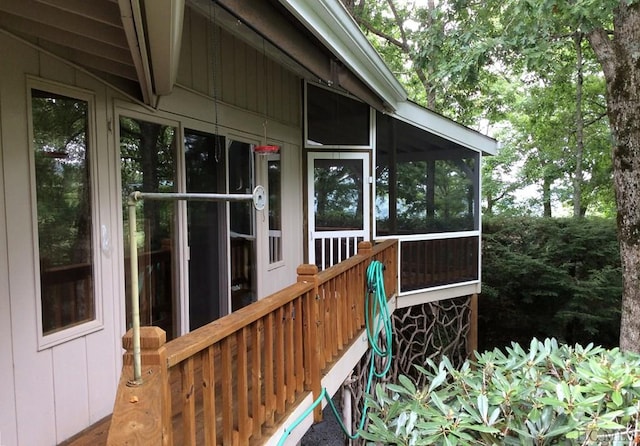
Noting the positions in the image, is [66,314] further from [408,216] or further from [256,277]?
[408,216]

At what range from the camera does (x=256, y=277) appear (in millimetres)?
4410

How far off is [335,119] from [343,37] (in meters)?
2.55

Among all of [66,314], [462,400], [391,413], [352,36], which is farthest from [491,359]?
[66,314]

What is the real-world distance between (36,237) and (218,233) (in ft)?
5.77

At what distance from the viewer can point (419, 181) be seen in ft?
17.8

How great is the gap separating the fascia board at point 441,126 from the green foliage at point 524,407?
3.47m

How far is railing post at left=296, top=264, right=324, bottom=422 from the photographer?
7.95ft

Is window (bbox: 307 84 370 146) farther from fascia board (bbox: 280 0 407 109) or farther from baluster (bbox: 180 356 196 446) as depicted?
baluster (bbox: 180 356 196 446)

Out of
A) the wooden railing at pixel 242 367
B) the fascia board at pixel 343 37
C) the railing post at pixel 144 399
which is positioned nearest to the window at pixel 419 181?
the fascia board at pixel 343 37

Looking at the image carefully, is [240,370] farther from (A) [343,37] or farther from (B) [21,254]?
(A) [343,37]

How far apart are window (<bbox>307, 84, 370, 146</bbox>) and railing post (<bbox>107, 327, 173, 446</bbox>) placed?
4362mm

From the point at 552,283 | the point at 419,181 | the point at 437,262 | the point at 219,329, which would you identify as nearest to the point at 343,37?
the point at 219,329

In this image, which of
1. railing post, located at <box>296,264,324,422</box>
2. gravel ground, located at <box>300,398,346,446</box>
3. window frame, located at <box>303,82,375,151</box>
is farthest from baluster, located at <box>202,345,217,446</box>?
window frame, located at <box>303,82,375,151</box>

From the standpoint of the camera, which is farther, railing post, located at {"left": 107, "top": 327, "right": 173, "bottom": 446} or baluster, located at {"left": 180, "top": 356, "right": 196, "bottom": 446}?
baluster, located at {"left": 180, "top": 356, "right": 196, "bottom": 446}
